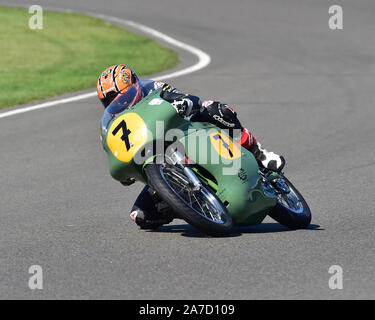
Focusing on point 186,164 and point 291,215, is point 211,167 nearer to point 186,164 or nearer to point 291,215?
point 186,164

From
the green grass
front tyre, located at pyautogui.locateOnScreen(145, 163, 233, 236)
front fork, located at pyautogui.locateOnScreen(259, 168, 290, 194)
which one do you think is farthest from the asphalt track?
the green grass

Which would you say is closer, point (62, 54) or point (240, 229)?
point (240, 229)

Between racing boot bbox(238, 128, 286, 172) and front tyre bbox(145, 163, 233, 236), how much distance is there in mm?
770

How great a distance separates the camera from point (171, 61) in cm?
1780

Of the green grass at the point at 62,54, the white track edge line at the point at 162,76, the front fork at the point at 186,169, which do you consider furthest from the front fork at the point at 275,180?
the green grass at the point at 62,54

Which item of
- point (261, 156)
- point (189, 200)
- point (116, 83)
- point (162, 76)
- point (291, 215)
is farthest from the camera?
point (162, 76)

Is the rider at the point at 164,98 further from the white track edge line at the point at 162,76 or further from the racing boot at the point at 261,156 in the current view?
the white track edge line at the point at 162,76

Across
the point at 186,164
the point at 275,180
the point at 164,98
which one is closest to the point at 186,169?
the point at 186,164

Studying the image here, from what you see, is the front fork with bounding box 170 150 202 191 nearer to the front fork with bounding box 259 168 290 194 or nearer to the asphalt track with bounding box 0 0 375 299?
the asphalt track with bounding box 0 0 375 299

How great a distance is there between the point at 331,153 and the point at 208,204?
4.13 meters

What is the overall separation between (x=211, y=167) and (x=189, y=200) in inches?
13.7

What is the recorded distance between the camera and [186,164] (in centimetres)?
696

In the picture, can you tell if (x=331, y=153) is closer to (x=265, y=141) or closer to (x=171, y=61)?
(x=265, y=141)
